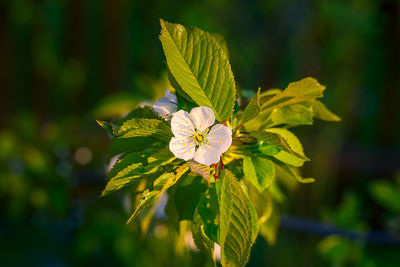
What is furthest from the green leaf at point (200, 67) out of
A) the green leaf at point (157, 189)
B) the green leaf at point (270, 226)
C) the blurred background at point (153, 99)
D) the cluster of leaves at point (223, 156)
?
the blurred background at point (153, 99)

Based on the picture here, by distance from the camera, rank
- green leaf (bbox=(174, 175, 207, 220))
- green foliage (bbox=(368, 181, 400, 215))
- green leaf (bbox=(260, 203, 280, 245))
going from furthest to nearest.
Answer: green foliage (bbox=(368, 181, 400, 215)) < green leaf (bbox=(260, 203, 280, 245)) < green leaf (bbox=(174, 175, 207, 220))

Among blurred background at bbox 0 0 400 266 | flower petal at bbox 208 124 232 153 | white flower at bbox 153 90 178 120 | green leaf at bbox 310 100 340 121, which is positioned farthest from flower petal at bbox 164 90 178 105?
blurred background at bbox 0 0 400 266

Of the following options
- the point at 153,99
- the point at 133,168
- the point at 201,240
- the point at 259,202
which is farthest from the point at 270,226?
the point at 153,99

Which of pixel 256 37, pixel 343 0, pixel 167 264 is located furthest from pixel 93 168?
pixel 343 0

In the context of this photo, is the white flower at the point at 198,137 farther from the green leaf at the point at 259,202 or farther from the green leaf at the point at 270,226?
the green leaf at the point at 270,226

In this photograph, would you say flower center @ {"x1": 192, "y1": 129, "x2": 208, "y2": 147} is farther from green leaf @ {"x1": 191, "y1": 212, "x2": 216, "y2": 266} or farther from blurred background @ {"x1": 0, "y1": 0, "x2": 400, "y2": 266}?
blurred background @ {"x1": 0, "y1": 0, "x2": 400, "y2": 266}

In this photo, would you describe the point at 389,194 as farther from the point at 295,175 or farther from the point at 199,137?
the point at 199,137

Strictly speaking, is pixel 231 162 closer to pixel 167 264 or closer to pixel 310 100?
pixel 310 100
